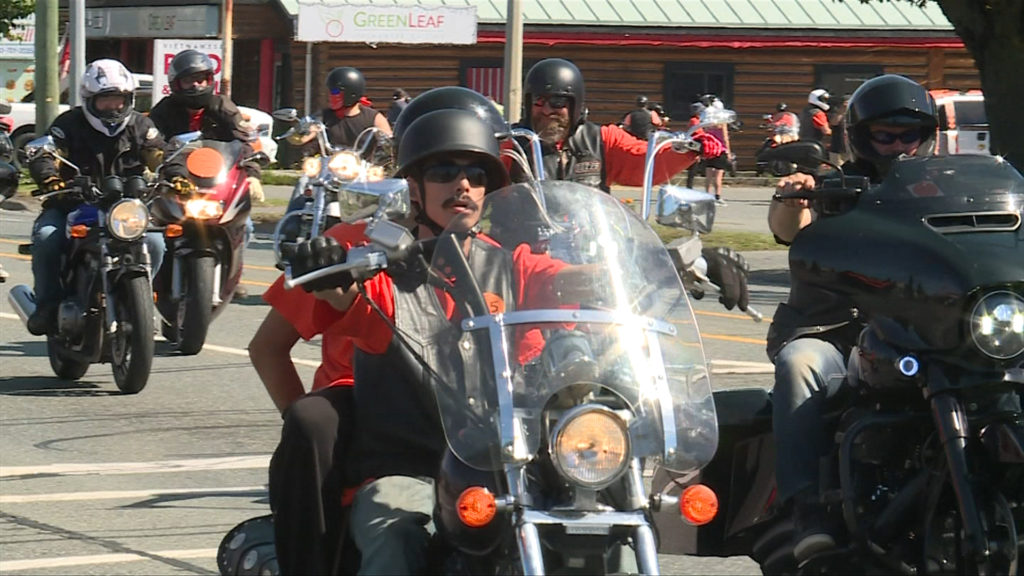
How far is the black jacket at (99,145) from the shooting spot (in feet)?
35.3

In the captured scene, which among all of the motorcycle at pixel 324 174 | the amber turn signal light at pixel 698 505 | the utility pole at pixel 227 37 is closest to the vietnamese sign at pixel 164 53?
the utility pole at pixel 227 37

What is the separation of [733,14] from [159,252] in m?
30.1

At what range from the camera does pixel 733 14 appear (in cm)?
3975

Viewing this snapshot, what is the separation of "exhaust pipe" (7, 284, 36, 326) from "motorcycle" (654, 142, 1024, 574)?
6.22 m

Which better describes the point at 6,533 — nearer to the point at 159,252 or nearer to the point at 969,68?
A: the point at 159,252

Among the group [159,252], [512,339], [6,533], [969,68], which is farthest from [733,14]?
[512,339]

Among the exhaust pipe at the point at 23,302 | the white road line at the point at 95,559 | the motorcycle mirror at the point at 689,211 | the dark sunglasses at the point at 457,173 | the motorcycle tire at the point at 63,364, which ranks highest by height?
the dark sunglasses at the point at 457,173

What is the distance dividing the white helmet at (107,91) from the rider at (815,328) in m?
5.44

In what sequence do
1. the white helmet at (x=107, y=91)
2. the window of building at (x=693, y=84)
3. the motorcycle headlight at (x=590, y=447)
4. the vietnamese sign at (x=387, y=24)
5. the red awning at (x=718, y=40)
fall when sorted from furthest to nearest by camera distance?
the window of building at (x=693, y=84)
the red awning at (x=718, y=40)
the vietnamese sign at (x=387, y=24)
the white helmet at (x=107, y=91)
the motorcycle headlight at (x=590, y=447)

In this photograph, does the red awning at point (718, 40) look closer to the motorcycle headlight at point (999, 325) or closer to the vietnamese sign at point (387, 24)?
the vietnamese sign at point (387, 24)

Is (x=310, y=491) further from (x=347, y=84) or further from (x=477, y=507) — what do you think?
(x=347, y=84)

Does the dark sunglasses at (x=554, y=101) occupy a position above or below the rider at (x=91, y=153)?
above

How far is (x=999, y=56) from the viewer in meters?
17.5

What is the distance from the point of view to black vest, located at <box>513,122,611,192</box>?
27.0ft
